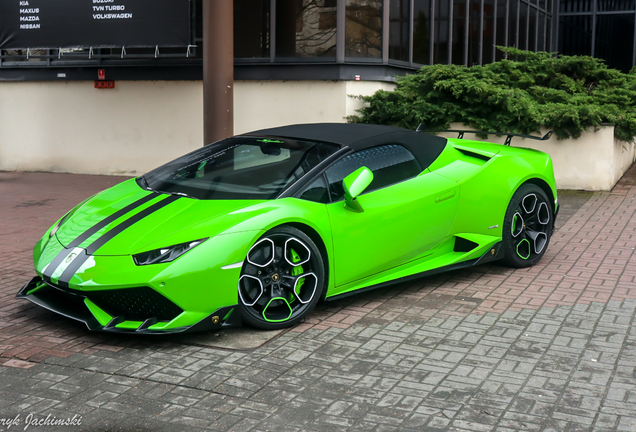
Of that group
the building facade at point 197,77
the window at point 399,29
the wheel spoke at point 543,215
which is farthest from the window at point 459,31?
the wheel spoke at point 543,215

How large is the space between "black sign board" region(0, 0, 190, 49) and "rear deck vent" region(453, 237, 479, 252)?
825 cm

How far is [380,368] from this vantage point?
13.5 feet

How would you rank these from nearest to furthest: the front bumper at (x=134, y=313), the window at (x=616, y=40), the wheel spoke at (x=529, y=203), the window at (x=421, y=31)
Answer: the front bumper at (x=134, y=313), the wheel spoke at (x=529, y=203), the window at (x=421, y=31), the window at (x=616, y=40)

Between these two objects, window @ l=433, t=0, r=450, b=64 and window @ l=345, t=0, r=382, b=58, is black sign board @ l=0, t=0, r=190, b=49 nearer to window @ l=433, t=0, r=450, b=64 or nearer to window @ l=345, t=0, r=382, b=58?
window @ l=345, t=0, r=382, b=58

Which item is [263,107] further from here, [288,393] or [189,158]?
[288,393]

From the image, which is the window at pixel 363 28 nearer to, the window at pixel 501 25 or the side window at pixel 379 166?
the window at pixel 501 25

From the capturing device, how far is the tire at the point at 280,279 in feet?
15.1

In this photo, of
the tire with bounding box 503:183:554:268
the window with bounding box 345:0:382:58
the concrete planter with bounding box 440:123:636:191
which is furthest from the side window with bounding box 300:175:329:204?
the window with bounding box 345:0:382:58

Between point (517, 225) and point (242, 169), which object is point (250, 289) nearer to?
point (242, 169)

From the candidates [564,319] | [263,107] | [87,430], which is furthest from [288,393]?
[263,107]

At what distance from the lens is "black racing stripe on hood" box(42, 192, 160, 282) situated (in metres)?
4.62

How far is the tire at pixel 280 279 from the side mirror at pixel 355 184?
0.46 metres

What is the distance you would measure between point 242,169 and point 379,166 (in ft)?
3.41

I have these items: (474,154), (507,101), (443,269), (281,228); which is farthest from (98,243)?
(507,101)
